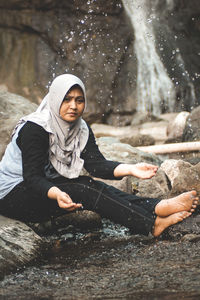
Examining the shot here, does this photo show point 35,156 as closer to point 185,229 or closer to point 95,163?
point 95,163

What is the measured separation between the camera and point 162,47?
41.2ft

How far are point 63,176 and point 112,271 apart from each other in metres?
1.07

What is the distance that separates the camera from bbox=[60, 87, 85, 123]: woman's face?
3.41 meters

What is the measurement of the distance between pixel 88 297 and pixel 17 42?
394 inches

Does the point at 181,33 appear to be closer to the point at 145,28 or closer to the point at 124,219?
the point at 145,28

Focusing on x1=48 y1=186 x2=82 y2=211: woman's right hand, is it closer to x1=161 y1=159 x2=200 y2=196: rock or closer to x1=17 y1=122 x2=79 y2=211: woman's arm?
x1=17 y1=122 x2=79 y2=211: woman's arm

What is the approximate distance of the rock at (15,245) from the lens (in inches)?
111

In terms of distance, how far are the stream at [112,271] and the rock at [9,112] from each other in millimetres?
1341

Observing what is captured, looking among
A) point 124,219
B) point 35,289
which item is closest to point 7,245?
point 35,289

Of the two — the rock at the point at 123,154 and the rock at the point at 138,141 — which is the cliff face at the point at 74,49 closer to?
the rock at the point at 138,141

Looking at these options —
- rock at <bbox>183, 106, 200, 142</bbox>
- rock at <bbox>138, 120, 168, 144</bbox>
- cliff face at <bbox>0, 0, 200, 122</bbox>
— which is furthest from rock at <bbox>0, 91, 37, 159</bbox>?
cliff face at <bbox>0, 0, 200, 122</bbox>

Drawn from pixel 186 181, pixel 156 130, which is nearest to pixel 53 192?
pixel 186 181

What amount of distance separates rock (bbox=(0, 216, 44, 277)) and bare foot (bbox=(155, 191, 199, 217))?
0.88 metres

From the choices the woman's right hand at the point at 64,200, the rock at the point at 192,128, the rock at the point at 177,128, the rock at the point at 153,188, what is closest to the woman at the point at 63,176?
the woman's right hand at the point at 64,200
